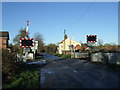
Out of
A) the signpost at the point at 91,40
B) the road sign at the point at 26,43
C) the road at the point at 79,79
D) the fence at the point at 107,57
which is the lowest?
the road at the point at 79,79

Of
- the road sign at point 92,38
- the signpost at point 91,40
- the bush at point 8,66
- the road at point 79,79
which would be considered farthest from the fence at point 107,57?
the bush at point 8,66

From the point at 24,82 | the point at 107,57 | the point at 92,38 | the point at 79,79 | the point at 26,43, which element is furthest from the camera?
the point at 92,38

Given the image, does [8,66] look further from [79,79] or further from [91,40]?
[91,40]

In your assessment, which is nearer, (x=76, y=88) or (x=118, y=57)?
(x=76, y=88)

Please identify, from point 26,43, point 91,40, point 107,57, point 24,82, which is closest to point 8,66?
point 26,43

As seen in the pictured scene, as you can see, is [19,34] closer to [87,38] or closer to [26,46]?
[87,38]

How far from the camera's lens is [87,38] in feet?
94.7

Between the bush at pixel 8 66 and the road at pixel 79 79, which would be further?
the bush at pixel 8 66

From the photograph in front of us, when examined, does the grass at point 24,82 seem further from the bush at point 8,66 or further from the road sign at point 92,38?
the road sign at point 92,38

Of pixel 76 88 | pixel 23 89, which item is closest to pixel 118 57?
pixel 76 88

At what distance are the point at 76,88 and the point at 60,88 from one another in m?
0.72

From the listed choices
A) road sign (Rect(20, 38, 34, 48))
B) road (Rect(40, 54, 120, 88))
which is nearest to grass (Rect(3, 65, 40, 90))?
road (Rect(40, 54, 120, 88))

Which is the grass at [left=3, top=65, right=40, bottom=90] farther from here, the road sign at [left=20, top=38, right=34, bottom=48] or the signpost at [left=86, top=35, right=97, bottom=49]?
the signpost at [left=86, top=35, right=97, bottom=49]

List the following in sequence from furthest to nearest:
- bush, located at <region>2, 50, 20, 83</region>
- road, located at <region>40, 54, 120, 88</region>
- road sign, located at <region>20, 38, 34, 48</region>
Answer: bush, located at <region>2, 50, 20, 83</region> < road sign, located at <region>20, 38, 34, 48</region> < road, located at <region>40, 54, 120, 88</region>
